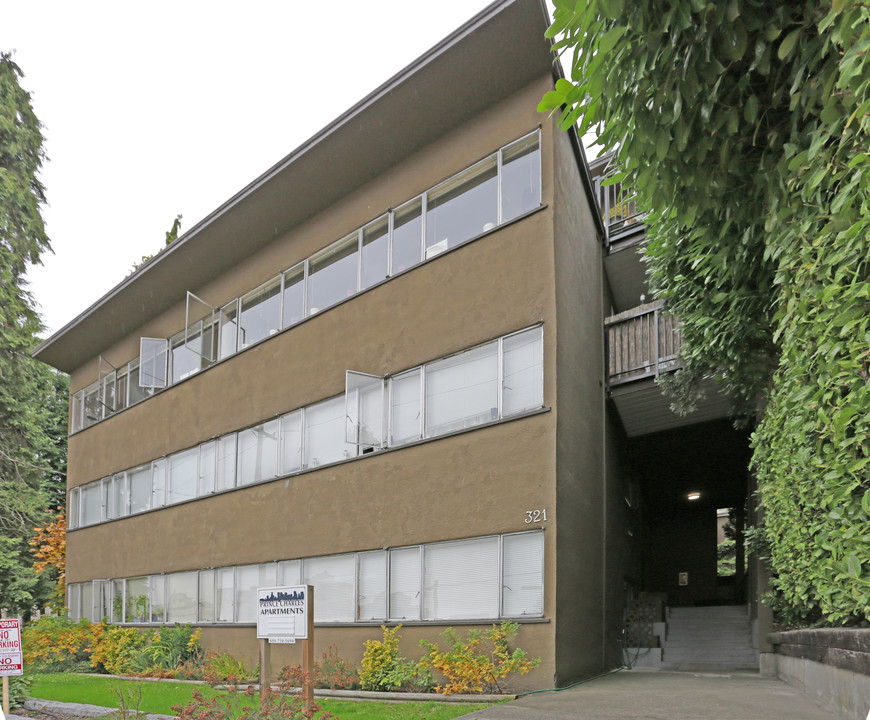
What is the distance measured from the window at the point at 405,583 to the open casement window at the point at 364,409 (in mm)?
2131

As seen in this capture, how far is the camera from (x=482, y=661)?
1271 centimetres

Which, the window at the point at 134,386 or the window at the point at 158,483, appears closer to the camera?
the window at the point at 158,483

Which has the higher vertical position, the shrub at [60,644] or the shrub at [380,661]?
the shrub at [380,661]

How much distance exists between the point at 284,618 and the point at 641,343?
30.1 feet

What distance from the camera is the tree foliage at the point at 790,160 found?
4.33 meters

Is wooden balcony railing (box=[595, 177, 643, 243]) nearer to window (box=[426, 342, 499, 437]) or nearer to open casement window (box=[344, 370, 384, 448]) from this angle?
window (box=[426, 342, 499, 437])

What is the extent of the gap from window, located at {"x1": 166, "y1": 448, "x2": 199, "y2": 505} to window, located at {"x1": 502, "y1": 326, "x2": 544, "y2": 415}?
10.9 metres

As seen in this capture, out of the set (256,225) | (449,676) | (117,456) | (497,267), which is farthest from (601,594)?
(117,456)

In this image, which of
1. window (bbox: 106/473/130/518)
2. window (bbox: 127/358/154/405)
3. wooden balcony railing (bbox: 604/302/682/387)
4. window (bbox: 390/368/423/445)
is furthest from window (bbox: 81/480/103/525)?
wooden balcony railing (bbox: 604/302/682/387)

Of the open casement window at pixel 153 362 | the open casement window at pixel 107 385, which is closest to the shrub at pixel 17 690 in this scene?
the open casement window at pixel 153 362

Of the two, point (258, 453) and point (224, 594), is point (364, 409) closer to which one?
point (258, 453)

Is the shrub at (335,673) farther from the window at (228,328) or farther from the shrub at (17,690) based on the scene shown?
the window at (228,328)

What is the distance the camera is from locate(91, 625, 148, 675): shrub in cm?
2097

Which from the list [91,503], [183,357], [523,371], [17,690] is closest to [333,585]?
[17,690]
